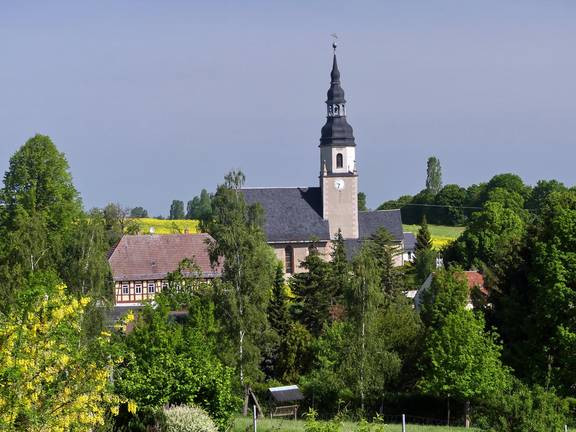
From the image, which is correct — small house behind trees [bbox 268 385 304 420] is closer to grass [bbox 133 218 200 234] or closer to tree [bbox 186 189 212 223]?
grass [bbox 133 218 200 234]

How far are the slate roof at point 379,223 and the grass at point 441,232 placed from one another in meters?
17.6

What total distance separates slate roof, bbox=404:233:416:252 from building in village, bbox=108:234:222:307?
33.9 metres

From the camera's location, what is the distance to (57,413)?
19.7 m

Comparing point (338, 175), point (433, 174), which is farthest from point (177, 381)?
point (433, 174)

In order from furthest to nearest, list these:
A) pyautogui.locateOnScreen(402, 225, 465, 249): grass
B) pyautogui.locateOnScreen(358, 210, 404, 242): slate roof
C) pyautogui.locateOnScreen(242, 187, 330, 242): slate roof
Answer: pyautogui.locateOnScreen(402, 225, 465, 249): grass → pyautogui.locateOnScreen(358, 210, 404, 242): slate roof → pyautogui.locateOnScreen(242, 187, 330, 242): slate roof

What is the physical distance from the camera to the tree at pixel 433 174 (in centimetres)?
16850

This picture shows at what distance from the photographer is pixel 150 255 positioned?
7131 centimetres

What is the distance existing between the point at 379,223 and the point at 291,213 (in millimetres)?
7309

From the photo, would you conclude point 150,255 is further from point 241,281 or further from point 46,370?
point 46,370

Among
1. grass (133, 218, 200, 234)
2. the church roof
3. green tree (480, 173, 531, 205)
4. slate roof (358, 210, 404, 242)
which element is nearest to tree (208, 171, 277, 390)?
the church roof

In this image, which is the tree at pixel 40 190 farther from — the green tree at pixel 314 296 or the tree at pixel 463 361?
the tree at pixel 463 361

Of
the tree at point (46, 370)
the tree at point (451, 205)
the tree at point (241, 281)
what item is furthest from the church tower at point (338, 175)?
the tree at point (46, 370)

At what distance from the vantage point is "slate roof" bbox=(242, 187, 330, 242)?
306 feet

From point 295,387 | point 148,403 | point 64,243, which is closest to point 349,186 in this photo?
point 64,243
